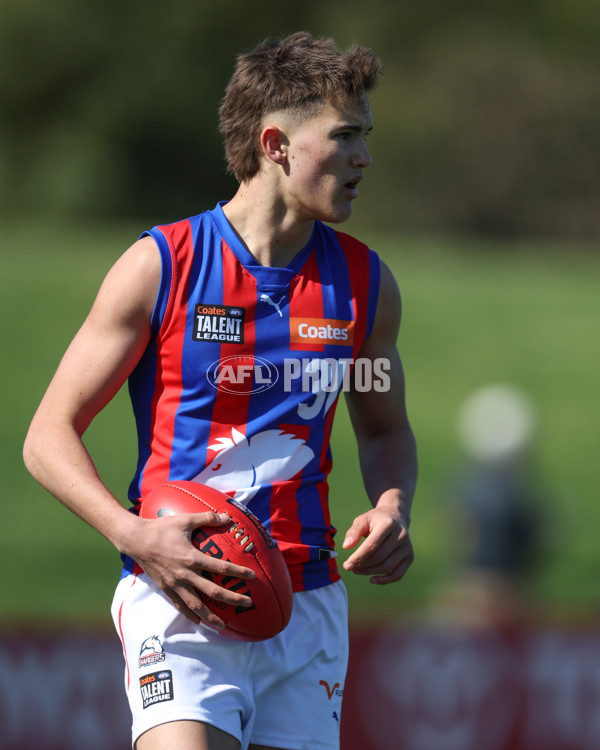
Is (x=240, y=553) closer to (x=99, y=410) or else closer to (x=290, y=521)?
(x=290, y=521)

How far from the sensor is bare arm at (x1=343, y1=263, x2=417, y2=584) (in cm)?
319

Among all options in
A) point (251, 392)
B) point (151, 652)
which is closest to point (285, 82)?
point (251, 392)

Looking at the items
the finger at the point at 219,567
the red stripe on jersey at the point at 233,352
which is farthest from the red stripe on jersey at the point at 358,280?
the finger at the point at 219,567

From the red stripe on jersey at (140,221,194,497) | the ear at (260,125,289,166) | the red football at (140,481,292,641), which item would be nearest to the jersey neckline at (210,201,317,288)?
the red stripe on jersey at (140,221,194,497)

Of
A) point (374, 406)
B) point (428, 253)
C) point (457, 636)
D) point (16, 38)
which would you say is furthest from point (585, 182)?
point (374, 406)

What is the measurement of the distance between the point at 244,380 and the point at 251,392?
1.6 inches

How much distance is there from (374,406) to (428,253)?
69.3 feet

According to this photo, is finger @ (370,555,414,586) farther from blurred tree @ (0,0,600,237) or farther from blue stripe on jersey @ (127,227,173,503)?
blurred tree @ (0,0,600,237)

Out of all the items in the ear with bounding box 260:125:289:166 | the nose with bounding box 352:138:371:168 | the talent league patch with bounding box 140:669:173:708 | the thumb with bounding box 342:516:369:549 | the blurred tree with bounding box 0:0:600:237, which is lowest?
the talent league patch with bounding box 140:669:173:708

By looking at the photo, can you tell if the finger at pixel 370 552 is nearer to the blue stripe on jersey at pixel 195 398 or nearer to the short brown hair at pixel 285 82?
the blue stripe on jersey at pixel 195 398

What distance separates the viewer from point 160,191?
108 feet

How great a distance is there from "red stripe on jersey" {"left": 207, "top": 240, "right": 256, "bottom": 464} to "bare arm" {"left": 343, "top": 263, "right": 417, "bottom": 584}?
45 centimetres

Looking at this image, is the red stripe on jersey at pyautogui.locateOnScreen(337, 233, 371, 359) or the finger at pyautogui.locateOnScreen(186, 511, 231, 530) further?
the red stripe on jersey at pyautogui.locateOnScreen(337, 233, 371, 359)

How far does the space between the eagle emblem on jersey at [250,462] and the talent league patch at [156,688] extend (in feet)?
1.69
